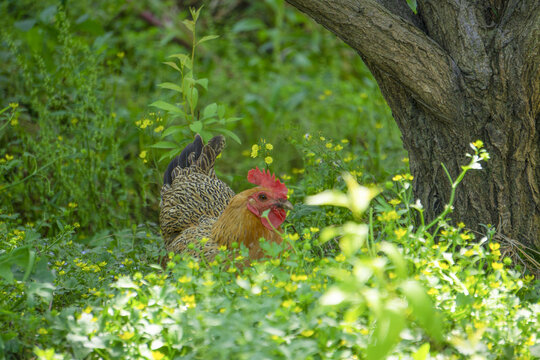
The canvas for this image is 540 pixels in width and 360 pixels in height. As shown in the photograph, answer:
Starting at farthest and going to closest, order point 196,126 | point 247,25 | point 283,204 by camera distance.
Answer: point 247,25, point 196,126, point 283,204

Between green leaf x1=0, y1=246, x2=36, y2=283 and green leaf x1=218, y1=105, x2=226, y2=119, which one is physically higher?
green leaf x1=218, y1=105, x2=226, y2=119

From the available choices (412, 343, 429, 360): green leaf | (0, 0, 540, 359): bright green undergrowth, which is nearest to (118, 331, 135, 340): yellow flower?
(0, 0, 540, 359): bright green undergrowth

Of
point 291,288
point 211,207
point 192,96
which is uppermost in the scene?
point 192,96

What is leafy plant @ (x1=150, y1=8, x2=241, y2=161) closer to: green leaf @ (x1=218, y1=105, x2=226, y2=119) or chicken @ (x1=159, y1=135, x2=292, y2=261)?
green leaf @ (x1=218, y1=105, x2=226, y2=119)

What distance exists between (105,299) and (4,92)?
2947 mm

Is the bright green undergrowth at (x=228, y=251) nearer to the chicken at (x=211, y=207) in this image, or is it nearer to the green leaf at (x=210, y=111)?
the green leaf at (x=210, y=111)

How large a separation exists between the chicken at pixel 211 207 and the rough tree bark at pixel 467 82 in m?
0.73

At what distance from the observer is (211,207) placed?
3318mm

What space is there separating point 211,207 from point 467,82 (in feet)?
4.85

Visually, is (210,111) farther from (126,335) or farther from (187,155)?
(126,335)

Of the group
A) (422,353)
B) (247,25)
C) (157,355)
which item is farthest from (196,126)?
(247,25)

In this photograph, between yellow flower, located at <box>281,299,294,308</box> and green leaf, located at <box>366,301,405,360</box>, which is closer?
green leaf, located at <box>366,301,405,360</box>

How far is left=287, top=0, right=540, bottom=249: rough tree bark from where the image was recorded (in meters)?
2.46

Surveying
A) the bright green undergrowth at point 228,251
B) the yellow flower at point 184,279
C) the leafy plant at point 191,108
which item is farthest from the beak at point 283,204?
the yellow flower at point 184,279
